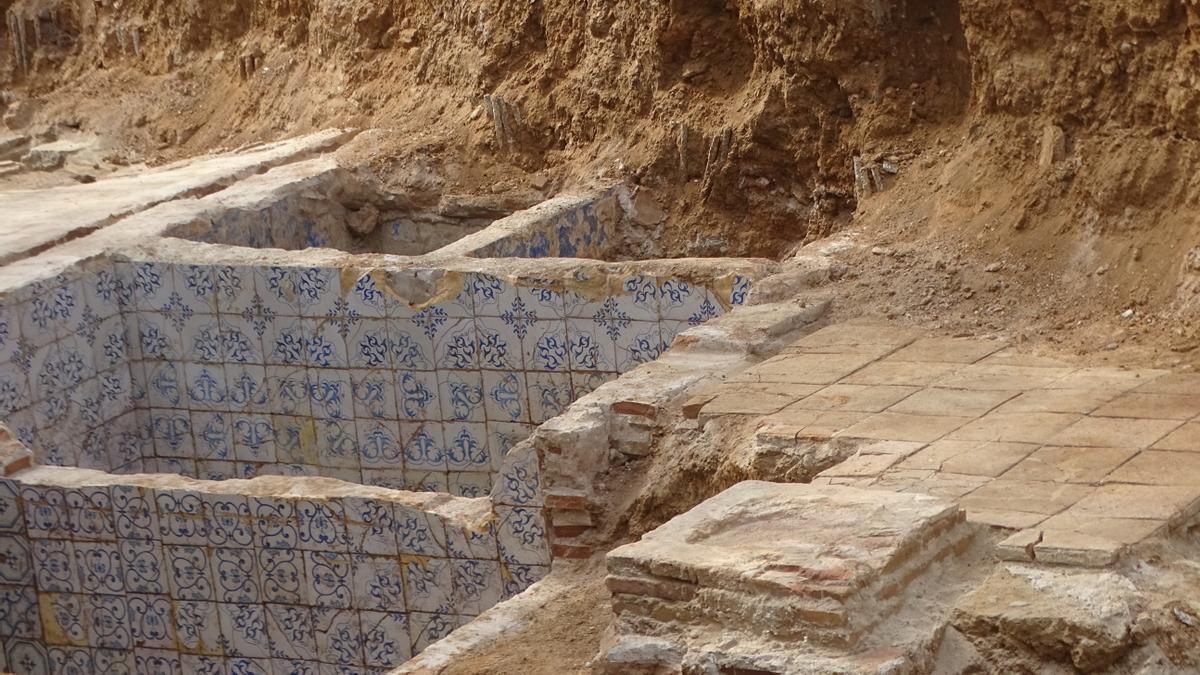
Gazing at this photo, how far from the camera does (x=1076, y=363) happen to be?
5.71 meters

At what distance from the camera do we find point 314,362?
8.05m

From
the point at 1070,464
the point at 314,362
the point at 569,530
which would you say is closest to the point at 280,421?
the point at 314,362

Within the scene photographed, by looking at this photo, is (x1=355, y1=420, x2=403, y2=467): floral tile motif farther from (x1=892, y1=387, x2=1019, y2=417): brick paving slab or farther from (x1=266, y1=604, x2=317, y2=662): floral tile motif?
(x1=892, y1=387, x2=1019, y2=417): brick paving slab

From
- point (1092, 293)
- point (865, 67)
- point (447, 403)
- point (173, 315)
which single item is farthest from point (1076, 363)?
point (173, 315)

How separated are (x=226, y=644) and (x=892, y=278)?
286 centimetres

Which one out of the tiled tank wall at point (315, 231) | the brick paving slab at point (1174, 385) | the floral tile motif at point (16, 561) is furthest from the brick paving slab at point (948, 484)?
the tiled tank wall at point (315, 231)

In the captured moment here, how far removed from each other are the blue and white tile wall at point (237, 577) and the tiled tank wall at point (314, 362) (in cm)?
101

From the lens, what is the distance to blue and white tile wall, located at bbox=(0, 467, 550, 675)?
20.3ft

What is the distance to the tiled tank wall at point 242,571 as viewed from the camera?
6172 millimetres

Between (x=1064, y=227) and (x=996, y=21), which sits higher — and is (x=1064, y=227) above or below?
below

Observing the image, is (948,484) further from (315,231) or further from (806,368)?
(315,231)

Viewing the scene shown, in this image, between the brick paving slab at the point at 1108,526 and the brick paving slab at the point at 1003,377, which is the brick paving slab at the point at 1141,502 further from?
the brick paving slab at the point at 1003,377

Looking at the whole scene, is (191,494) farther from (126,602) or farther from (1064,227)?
(1064,227)

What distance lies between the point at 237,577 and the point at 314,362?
1585 millimetres
